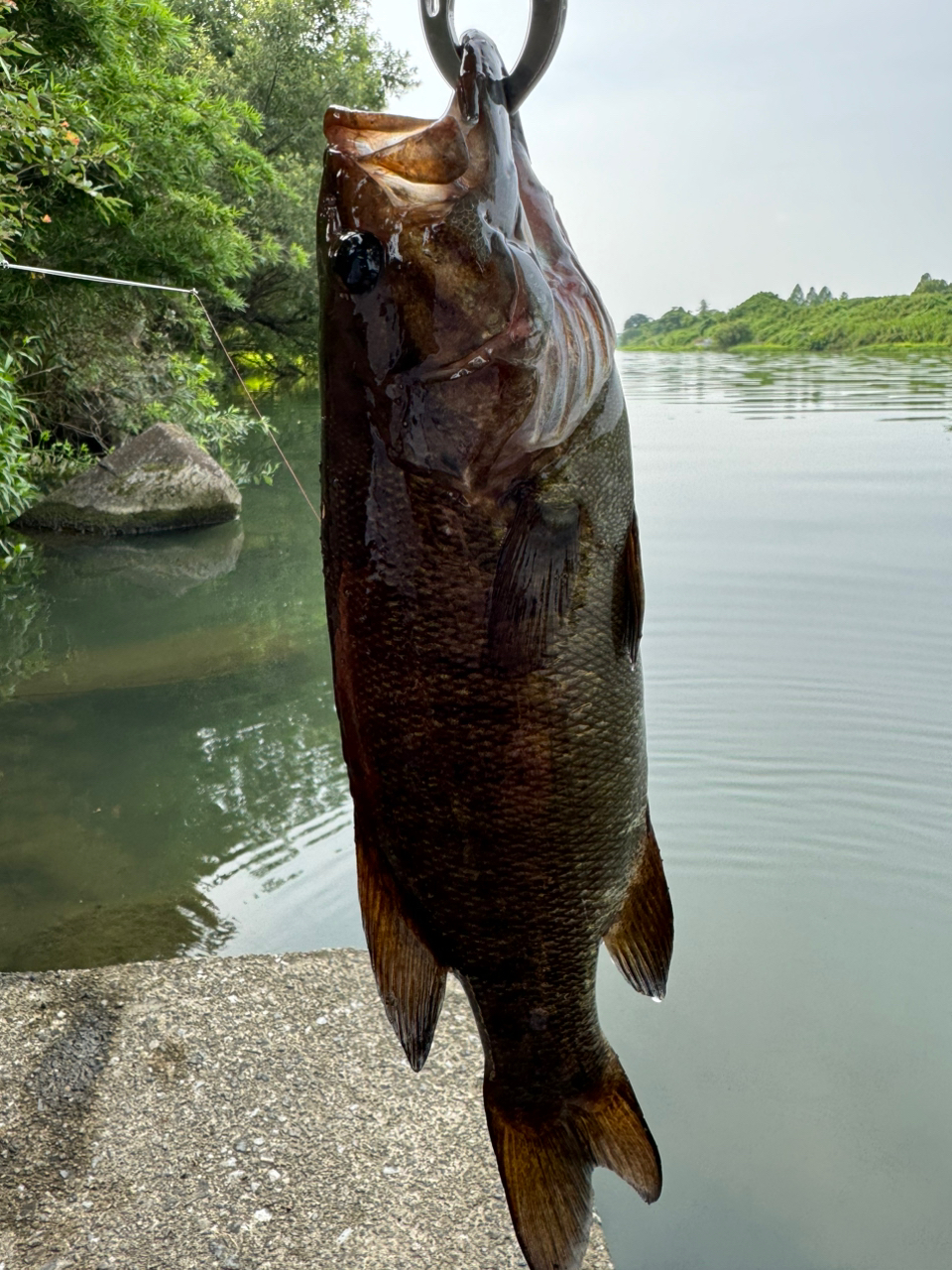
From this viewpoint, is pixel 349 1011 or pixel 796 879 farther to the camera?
pixel 796 879

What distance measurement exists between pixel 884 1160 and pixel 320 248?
4132mm

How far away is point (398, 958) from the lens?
55.2 inches

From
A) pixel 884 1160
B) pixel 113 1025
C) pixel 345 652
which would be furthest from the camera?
pixel 884 1160

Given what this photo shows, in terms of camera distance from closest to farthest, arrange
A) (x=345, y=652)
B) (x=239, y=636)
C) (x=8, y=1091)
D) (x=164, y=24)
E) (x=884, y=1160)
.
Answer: (x=345, y=652)
(x=8, y=1091)
(x=884, y=1160)
(x=239, y=636)
(x=164, y=24)

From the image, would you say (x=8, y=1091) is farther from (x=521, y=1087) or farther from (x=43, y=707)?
(x=43, y=707)

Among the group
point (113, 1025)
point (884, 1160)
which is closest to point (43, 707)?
point (113, 1025)

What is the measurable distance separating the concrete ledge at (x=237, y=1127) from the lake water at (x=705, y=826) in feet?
3.33

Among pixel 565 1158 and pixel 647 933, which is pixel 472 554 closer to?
pixel 647 933

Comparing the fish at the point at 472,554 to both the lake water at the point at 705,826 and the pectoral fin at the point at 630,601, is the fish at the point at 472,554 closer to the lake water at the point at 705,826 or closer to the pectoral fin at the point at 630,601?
the pectoral fin at the point at 630,601

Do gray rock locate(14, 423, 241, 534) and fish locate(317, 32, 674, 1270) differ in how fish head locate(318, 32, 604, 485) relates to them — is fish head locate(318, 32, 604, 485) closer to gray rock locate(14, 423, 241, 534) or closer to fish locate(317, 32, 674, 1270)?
fish locate(317, 32, 674, 1270)

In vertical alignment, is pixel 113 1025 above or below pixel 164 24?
below

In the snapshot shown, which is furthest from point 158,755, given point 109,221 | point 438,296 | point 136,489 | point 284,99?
point 284,99

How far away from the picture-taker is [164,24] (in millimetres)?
11641

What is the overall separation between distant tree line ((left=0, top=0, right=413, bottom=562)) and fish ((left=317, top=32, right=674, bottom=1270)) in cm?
605
